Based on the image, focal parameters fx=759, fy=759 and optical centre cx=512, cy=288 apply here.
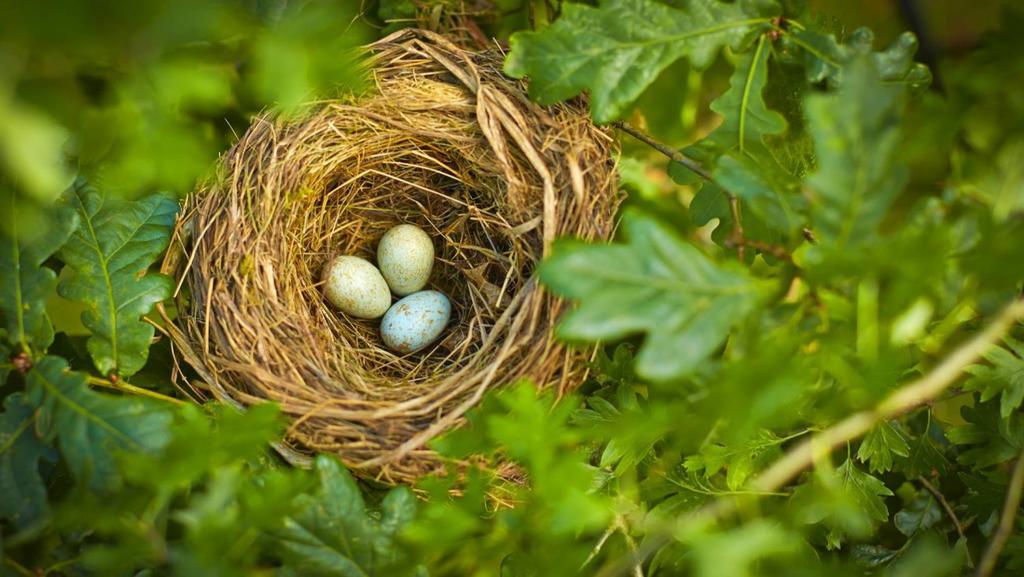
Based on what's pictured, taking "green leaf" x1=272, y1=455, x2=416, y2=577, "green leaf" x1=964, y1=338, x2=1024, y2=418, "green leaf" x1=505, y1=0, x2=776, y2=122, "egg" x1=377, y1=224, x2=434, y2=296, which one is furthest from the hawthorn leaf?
"egg" x1=377, y1=224, x2=434, y2=296

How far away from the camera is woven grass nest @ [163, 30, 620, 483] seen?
4.21ft

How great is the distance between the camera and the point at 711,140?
1.24 metres

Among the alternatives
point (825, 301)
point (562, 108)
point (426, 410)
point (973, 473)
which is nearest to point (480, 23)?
point (562, 108)

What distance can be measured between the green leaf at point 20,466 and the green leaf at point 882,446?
1270mm

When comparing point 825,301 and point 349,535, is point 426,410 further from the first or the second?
point 825,301

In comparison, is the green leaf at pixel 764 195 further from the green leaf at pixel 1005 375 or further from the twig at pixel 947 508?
the twig at pixel 947 508

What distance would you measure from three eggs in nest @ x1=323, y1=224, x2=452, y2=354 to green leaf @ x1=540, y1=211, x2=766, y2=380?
0.81 m

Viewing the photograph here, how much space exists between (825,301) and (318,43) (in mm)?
652

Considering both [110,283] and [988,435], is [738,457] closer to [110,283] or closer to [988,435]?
[988,435]

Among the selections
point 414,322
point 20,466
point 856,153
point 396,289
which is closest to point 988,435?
point 856,153

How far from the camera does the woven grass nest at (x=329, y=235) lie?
4.21 feet

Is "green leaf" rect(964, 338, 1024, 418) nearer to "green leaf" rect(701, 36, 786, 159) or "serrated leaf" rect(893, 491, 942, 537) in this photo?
"serrated leaf" rect(893, 491, 942, 537)

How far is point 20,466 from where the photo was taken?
42.6 inches

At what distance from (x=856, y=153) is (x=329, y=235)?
43.5 inches
